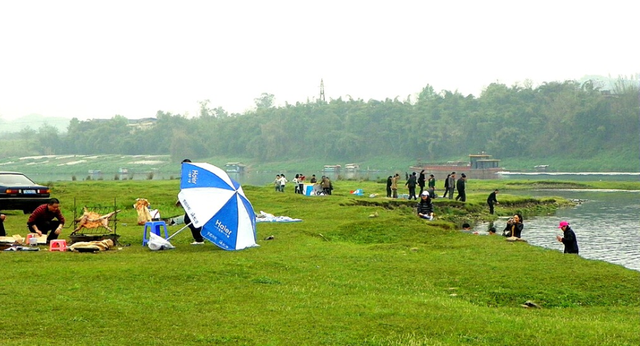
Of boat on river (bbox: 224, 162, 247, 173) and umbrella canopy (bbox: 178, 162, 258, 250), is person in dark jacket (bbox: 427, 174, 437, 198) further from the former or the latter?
boat on river (bbox: 224, 162, 247, 173)

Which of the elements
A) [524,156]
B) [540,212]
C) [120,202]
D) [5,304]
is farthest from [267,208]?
[524,156]

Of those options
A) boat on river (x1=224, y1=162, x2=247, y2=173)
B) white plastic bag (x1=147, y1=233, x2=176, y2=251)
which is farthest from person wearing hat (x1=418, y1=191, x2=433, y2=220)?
boat on river (x1=224, y1=162, x2=247, y2=173)

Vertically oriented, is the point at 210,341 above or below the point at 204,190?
below

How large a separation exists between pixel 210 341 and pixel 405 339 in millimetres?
3031

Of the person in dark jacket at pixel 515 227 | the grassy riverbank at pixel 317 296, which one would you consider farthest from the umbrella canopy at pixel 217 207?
the person in dark jacket at pixel 515 227

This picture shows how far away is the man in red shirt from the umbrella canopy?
12.6ft

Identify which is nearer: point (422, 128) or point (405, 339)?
point (405, 339)

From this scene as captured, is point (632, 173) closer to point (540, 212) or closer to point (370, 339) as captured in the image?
point (540, 212)

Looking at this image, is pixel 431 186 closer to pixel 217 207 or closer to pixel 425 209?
pixel 425 209

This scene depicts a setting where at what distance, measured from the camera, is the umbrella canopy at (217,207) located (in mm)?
22578

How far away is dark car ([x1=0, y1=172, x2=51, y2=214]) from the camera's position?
112 ft

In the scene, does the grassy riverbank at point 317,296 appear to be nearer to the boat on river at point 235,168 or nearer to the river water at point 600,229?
the river water at point 600,229

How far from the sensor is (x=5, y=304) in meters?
13.7

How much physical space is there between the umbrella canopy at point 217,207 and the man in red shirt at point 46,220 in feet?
12.6
